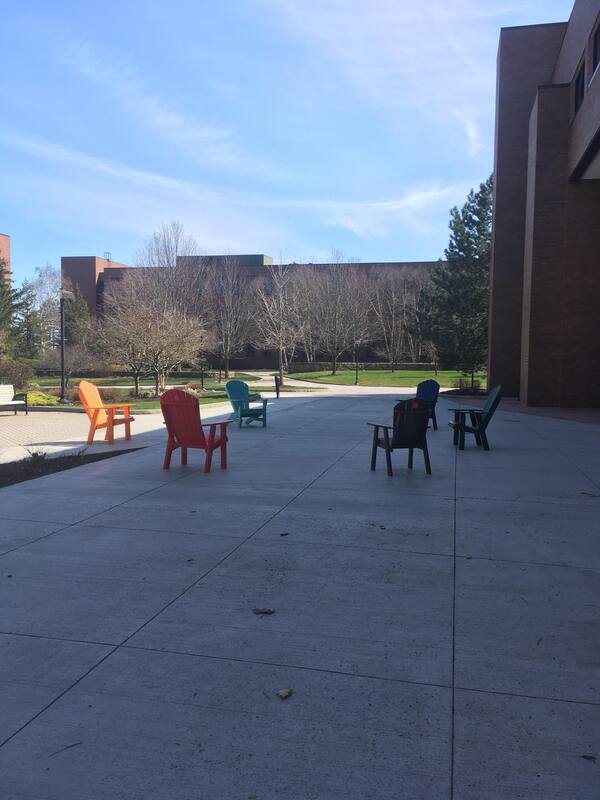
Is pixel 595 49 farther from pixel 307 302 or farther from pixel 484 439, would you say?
pixel 307 302

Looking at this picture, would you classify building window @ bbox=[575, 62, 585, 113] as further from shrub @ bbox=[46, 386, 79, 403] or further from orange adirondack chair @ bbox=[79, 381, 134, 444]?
shrub @ bbox=[46, 386, 79, 403]

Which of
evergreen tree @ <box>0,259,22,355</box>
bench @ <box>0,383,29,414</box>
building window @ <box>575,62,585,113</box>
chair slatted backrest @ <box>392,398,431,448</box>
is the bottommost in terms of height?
bench @ <box>0,383,29,414</box>

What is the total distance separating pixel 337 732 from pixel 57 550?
328 cm

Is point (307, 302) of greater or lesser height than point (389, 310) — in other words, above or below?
above

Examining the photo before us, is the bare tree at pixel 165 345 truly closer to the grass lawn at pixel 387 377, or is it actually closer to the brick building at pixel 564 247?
the brick building at pixel 564 247

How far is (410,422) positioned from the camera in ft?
28.3

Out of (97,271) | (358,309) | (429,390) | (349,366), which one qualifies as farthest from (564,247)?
(97,271)

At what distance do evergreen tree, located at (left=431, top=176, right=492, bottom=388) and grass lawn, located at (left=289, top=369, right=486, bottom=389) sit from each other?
2949mm

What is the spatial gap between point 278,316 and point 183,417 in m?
40.9

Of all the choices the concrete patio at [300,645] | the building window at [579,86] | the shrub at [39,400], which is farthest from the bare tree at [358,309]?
the concrete patio at [300,645]

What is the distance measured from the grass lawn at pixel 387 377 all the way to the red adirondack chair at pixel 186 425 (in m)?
29.4

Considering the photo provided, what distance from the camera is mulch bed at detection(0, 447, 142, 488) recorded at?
336 inches

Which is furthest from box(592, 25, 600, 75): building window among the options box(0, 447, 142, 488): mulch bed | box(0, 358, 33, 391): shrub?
box(0, 358, 33, 391): shrub

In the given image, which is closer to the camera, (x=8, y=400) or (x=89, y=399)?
(x=89, y=399)
